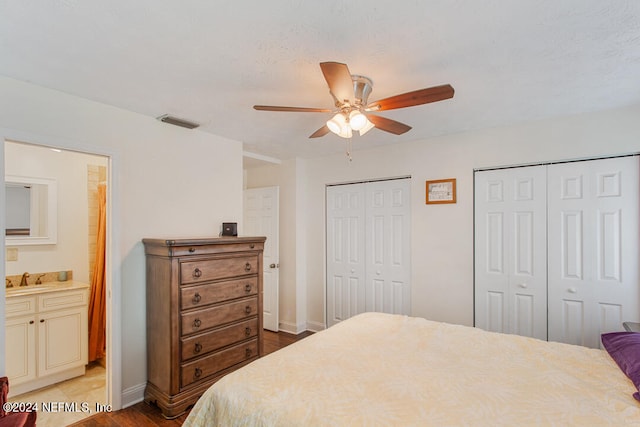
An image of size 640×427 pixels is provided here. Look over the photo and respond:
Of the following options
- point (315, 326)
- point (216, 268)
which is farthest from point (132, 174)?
point (315, 326)

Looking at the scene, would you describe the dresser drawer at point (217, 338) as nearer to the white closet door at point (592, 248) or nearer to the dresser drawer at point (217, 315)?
the dresser drawer at point (217, 315)

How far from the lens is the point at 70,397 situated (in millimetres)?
2719

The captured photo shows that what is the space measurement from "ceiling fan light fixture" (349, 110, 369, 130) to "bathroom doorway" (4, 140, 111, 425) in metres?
2.29

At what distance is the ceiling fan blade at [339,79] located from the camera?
58.2 inches

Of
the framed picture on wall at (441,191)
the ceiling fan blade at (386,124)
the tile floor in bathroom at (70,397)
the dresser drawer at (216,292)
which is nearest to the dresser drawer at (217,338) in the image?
the dresser drawer at (216,292)

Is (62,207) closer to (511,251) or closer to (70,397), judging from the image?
(70,397)

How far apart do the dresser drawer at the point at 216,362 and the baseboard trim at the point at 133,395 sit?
0.50 meters

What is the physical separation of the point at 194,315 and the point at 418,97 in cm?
229

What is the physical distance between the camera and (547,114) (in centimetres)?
276

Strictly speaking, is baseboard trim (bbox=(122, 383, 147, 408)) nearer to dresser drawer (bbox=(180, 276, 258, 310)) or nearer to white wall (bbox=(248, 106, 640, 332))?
dresser drawer (bbox=(180, 276, 258, 310))

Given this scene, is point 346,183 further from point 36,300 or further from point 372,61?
point 36,300

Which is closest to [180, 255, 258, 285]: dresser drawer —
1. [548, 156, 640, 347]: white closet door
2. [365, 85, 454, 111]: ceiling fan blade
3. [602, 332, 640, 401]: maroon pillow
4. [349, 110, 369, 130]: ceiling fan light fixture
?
[349, 110, 369, 130]: ceiling fan light fixture

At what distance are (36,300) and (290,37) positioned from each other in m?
3.13

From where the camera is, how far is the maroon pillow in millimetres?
1502
